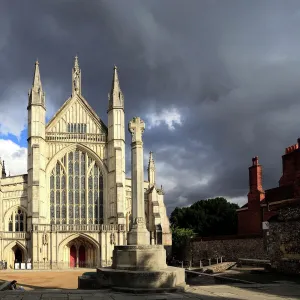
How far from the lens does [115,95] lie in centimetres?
5175

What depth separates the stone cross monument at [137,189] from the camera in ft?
55.3

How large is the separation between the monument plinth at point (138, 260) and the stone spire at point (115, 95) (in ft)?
109

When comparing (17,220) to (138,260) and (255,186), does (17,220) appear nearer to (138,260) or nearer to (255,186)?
(255,186)

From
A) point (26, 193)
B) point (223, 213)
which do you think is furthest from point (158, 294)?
point (223, 213)

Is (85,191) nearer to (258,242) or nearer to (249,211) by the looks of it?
(249,211)

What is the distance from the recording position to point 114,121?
2000 inches

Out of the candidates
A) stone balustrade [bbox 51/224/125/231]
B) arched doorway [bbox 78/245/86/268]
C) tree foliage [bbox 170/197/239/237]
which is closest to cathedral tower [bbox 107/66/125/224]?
stone balustrade [bbox 51/224/125/231]

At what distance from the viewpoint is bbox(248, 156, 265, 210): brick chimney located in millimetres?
42287

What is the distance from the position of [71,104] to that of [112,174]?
9656 millimetres

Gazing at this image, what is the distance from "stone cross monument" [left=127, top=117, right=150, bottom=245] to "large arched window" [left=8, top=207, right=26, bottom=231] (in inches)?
1321

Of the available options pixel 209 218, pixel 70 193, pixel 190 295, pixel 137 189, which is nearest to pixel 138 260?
pixel 137 189

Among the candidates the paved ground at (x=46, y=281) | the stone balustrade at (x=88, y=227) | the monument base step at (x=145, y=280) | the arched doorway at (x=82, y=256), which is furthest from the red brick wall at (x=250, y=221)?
the monument base step at (x=145, y=280)

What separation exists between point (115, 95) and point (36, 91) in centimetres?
883

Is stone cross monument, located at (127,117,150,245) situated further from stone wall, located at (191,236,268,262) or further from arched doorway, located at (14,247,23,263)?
arched doorway, located at (14,247,23,263)
